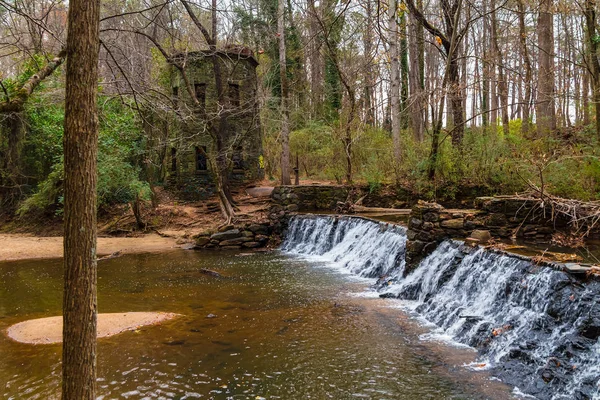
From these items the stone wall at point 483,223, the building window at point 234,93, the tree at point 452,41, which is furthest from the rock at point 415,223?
the building window at point 234,93

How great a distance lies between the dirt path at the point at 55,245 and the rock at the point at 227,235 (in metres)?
1.33

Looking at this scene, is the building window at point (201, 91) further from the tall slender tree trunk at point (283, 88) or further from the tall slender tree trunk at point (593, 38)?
the tall slender tree trunk at point (593, 38)

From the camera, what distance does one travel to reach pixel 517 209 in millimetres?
9031

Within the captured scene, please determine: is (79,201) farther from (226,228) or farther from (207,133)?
(207,133)

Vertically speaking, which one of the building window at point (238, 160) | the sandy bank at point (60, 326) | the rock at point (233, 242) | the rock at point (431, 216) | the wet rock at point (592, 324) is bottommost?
the sandy bank at point (60, 326)

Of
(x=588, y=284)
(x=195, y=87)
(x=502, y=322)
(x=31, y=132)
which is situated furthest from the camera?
(x=195, y=87)

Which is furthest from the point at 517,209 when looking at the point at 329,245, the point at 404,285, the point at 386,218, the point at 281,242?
the point at 281,242

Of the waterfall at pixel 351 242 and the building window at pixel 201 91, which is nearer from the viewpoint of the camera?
the waterfall at pixel 351 242

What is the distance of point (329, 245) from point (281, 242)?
2.34 m

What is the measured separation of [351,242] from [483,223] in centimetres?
422

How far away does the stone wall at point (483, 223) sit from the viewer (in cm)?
902

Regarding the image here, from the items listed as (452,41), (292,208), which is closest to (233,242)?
(292,208)

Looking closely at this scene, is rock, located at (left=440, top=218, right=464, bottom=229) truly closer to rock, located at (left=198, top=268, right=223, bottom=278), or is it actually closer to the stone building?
rock, located at (left=198, top=268, right=223, bottom=278)

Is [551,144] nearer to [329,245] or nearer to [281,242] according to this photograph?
[329,245]
